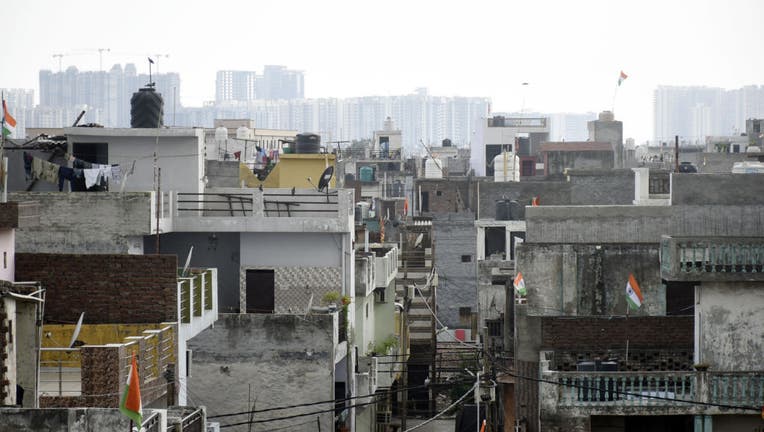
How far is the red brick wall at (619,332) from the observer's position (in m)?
28.2

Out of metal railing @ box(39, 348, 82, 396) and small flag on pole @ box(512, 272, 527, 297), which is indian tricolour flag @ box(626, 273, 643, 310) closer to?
small flag on pole @ box(512, 272, 527, 297)

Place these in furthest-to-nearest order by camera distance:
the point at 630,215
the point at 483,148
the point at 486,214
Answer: the point at 483,148 → the point at 486,214 → the point at 630,215

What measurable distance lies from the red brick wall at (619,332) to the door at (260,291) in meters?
8.38

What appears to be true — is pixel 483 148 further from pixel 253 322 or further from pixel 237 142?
pixel 253 322

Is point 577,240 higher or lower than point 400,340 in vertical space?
higher

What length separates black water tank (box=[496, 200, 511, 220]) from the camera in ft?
206

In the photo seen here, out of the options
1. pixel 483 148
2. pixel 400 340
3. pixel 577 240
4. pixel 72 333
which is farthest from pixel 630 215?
pixel 483 148

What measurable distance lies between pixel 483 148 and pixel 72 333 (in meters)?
82.2

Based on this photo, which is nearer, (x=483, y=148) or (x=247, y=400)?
(x=247, y=400)

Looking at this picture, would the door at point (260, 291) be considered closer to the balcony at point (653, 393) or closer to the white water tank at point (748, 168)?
the white water tank at point (748, 168)

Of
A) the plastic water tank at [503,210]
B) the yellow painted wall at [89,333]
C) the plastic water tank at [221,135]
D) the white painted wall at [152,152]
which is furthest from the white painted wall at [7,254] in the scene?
the plastic water tank at [221,135]

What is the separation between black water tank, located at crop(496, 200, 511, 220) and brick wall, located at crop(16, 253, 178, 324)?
39537 mm

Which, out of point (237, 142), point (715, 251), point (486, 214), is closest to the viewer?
point (715, 251)

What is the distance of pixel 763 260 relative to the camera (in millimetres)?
25438
